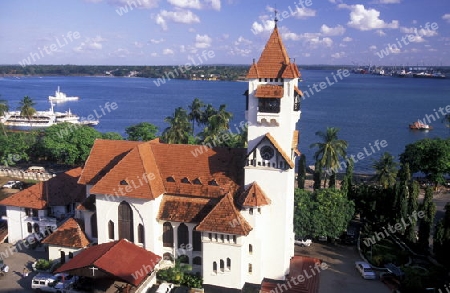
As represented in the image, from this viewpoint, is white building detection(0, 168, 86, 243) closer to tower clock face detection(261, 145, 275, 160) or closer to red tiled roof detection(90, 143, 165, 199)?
red tiled roof detection(90, 143, 165, 199)

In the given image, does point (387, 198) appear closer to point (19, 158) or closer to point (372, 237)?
point (372, 237)

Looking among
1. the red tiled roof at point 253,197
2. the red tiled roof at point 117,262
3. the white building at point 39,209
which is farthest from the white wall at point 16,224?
the red tiled roof at point 253,197

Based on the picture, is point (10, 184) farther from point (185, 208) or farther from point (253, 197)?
point (253, 197)

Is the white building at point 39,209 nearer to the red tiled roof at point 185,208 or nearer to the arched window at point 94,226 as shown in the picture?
the arched window at point 94,226

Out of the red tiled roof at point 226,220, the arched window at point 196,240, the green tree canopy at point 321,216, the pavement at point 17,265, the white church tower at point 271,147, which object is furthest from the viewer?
the green tree canopy at point 321,216

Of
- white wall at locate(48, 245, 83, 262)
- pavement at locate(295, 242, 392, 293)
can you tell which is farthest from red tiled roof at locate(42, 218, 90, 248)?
pavement at locate(295, 242, 392, 293)

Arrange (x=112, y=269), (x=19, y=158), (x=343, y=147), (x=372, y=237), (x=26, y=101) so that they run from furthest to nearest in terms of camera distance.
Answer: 1. (x=26, y=101)
2. (x=19, y=158)
3. (x=343, y=147)
4. (x=372, y=237)
5. (x=112, y=269)

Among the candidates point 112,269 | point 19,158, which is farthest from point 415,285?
point 19,158
